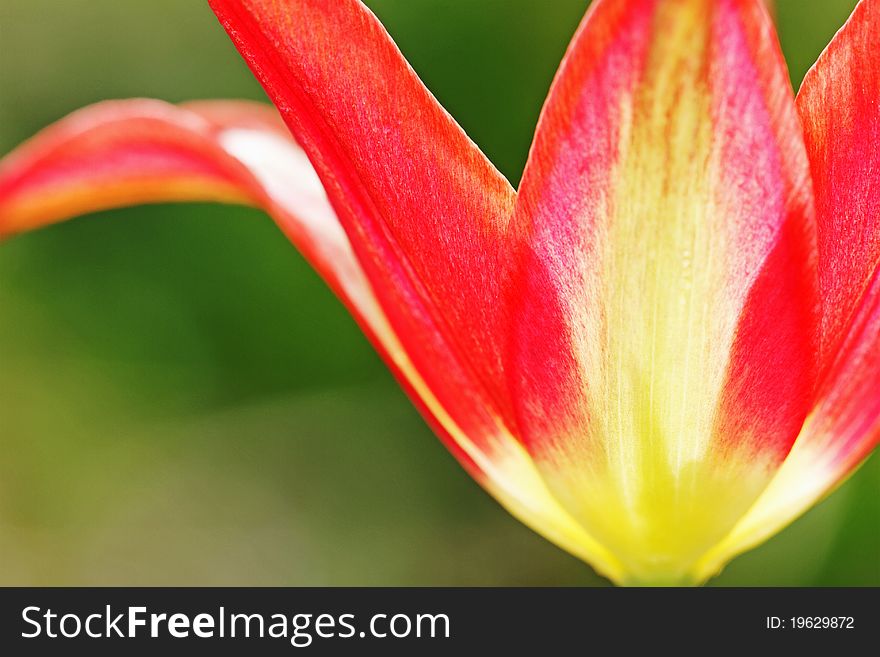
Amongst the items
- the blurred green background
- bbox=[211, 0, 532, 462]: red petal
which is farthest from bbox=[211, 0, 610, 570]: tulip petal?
the blurred green background

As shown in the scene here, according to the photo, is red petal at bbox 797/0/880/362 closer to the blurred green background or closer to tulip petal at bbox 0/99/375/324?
tulip petal at bbox 0/99/375/324

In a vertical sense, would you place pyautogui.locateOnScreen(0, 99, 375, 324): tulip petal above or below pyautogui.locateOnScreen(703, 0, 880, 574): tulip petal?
above

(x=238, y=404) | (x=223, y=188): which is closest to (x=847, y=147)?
(x=223, y=188)

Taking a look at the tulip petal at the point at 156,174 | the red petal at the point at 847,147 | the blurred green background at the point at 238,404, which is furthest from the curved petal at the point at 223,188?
the blurred green background at the point at 238,404

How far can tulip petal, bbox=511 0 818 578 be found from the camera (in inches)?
11.4

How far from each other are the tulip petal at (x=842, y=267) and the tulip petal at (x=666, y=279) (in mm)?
16

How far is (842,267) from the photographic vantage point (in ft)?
1.10

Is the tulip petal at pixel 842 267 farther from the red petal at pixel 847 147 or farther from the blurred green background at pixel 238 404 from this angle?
the blurred green background at pixel 238 404

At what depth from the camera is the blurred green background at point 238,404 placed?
1065 millimetres

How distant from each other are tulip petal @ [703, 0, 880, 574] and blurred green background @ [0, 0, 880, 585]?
26.7 inches

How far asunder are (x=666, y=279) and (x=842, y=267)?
2.1 inches
